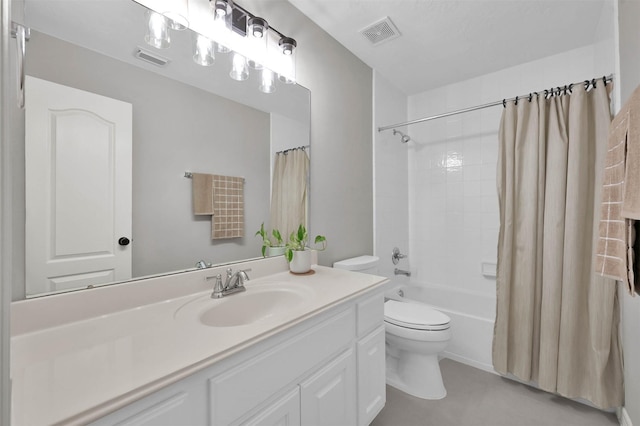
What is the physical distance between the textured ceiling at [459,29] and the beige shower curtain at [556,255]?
479mm

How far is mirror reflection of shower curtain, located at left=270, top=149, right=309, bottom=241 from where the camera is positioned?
153 cm

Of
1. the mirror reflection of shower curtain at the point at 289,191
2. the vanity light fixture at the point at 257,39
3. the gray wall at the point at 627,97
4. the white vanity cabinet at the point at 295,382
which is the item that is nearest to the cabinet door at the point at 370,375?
the white vanity cabinet at the point at 295,382

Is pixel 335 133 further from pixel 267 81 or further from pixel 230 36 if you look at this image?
pixel 230 36

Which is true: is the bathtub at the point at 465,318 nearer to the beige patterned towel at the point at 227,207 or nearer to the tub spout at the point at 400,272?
the tub spout at the point at 400,272

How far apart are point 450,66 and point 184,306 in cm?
259

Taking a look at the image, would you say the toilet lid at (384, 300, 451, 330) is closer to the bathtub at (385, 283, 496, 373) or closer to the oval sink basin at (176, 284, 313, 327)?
the bathtub at (385, 283, 496, 373)

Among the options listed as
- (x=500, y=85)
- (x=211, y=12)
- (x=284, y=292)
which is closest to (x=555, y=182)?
(x=500, y=85)

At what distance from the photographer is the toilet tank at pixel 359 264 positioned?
5.98 feet

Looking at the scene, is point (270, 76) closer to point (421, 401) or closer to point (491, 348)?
point (421, 401)

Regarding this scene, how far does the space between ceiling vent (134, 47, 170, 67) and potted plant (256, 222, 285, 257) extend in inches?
32.4

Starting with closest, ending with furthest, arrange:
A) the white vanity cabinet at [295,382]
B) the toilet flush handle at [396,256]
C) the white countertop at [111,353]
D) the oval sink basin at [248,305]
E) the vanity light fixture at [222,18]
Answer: the white countertop at [111,353], the white vanity cabinet at [295,382], the oval sink basin at [248,305], the vanity light fixture at [222,18], the toilet flush handle at [396,256]

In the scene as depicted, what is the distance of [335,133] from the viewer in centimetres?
194

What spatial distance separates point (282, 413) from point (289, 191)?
41.8 inches

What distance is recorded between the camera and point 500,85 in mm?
2377
